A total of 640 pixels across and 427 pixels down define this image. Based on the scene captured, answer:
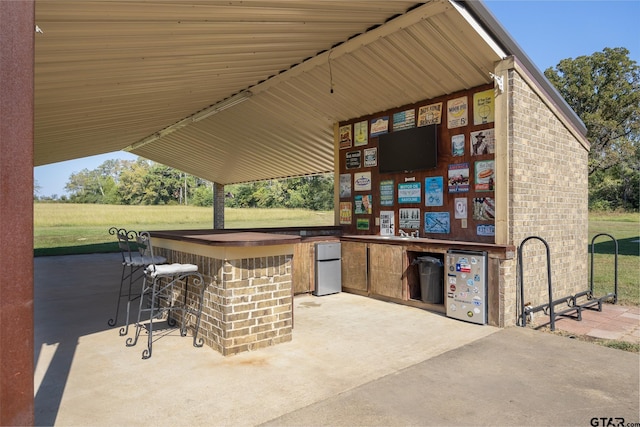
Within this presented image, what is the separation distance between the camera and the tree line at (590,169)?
22891 mm

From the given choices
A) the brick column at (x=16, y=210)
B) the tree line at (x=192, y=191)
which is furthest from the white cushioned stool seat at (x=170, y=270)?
the tree line at (x=192, y=191)

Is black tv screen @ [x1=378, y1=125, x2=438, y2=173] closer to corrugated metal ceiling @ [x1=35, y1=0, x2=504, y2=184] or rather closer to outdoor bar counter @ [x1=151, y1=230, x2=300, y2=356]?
corrugated metal ceiling @ [x1=35, y1=0, x2=504, y2=184]

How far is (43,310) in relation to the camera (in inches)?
229

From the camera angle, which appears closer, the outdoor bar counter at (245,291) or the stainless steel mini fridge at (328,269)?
the outdoor bar counter at (245,291)

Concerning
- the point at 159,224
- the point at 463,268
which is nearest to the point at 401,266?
the point at 463,268

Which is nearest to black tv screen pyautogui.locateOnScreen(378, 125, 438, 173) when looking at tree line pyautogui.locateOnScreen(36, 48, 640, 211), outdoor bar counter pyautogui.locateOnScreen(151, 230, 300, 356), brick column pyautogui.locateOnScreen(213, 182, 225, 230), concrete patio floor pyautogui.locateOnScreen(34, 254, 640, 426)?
concrete patio floor pyautogui.locateOnScreen(34, 254, 640, 426)

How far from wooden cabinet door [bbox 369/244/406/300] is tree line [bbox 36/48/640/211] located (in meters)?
21.8

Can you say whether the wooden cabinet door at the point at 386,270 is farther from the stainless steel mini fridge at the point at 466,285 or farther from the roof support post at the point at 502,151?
the roof support post at the point at 502,151

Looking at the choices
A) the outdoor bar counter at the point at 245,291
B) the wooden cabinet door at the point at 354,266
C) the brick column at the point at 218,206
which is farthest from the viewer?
the brick column at the point at 218,206

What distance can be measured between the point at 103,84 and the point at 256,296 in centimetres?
353

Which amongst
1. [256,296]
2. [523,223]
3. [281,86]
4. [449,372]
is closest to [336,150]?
[281,86]

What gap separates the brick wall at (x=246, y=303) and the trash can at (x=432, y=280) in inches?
94.0

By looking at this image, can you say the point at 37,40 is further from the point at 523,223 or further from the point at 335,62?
the point at 523,223

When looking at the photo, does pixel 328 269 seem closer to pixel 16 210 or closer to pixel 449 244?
pixel 449 244
